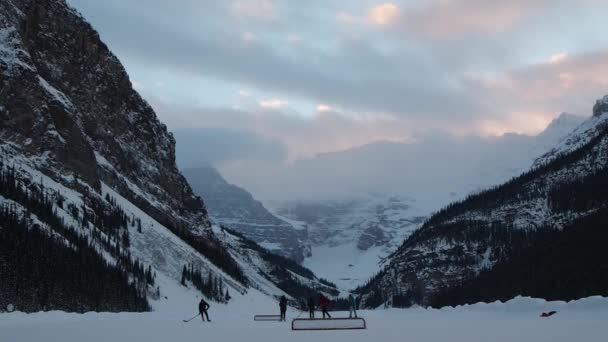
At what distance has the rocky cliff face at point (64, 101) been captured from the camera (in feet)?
452

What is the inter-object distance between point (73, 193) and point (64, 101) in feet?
98.9

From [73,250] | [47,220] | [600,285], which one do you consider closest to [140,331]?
[73,250]

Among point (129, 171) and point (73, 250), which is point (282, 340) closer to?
point (73, 250)

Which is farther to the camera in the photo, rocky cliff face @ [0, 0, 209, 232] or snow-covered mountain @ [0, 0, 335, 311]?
rocky cliff face @ [0, 0, 209, 232]

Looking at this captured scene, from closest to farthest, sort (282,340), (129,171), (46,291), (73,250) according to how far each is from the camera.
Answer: (282,340)
(46,291)
(73,250)
(129,171)

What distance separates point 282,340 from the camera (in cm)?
3102

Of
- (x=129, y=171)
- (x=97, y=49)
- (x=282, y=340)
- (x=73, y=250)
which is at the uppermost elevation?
(x=97, y=49)

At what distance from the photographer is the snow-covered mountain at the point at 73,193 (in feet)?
314

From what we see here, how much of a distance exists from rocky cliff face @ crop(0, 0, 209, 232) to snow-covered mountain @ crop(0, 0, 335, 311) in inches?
A: 11.4

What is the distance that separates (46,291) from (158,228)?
75.9m

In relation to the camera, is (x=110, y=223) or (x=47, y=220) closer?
(x=47, y=220)

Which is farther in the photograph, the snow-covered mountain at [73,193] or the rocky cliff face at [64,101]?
the rocky cliff face at [64,101]

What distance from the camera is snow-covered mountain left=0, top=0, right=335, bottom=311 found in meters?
95.7

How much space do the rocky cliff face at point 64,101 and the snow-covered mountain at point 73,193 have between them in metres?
0.29
